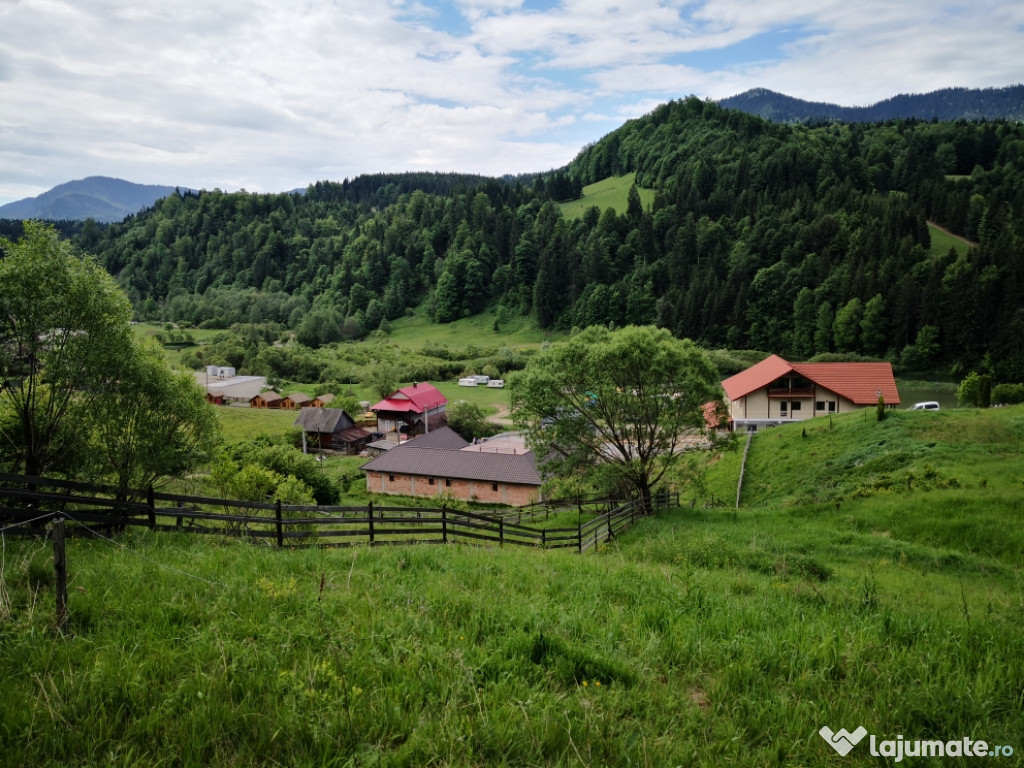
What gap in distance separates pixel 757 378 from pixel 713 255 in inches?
2990

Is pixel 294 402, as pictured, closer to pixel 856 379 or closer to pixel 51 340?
pixel 51 340

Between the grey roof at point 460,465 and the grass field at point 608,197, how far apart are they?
124 metres

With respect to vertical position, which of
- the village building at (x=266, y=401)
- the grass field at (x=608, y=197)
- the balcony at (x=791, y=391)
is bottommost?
the village building at (x=266, y=401)

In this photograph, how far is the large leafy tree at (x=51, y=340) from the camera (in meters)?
14.8

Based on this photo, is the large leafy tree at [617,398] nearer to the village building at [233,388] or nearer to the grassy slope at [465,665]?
the grassy slope at [465,665]

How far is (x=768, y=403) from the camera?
4662 centimetres

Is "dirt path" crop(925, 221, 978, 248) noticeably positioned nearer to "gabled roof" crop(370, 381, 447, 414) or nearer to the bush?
the bush

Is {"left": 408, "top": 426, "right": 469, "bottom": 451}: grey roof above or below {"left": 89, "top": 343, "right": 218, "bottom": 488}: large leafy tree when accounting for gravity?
below

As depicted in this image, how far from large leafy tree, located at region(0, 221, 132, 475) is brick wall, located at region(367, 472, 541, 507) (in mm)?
24000

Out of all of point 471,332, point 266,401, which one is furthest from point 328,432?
point 471,332

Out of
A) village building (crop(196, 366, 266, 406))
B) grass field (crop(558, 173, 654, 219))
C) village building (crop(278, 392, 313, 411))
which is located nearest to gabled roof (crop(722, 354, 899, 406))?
village building (crop(278, 392, 313, 411))

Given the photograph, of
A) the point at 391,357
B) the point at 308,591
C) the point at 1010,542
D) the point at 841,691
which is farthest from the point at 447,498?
the point at 391,357

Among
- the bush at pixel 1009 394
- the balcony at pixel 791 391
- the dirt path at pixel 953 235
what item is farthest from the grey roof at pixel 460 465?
the dirt path at pixel 953 235

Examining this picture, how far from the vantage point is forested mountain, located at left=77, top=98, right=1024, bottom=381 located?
3322 inches
